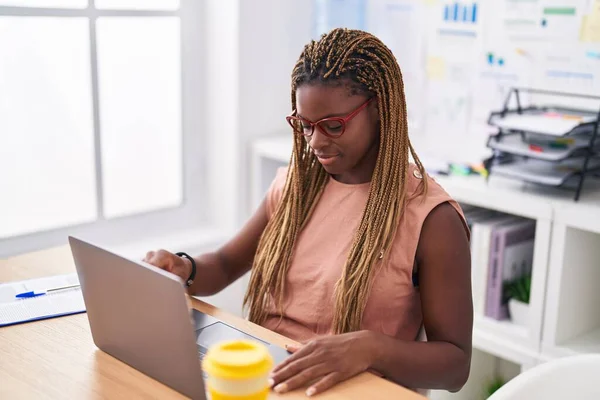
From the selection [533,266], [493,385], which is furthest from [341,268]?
[493,385]

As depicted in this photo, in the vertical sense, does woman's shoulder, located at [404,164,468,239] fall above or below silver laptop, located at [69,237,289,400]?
above

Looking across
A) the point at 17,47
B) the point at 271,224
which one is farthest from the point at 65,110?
the point at 271,224

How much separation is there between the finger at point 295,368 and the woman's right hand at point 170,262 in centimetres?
45

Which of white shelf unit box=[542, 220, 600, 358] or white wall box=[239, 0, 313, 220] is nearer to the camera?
white shelf unit box=[542, 220, 600, 358]

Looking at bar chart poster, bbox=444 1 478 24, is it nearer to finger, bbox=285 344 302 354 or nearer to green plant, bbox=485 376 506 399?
green plant, bbox=485 376 506 399

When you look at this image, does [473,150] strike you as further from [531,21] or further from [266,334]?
[266,334]

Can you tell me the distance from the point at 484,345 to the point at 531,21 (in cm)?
95

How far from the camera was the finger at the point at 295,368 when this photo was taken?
1203 millimetres

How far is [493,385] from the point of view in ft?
7.93

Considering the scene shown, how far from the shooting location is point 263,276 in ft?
5.37

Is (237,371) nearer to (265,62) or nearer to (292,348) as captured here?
(292,348)

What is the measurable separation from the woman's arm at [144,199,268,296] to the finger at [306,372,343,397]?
20.8 inches

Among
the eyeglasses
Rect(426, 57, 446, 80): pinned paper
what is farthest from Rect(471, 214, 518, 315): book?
the eyeglasses

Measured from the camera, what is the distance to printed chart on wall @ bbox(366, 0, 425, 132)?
265 centimetres
